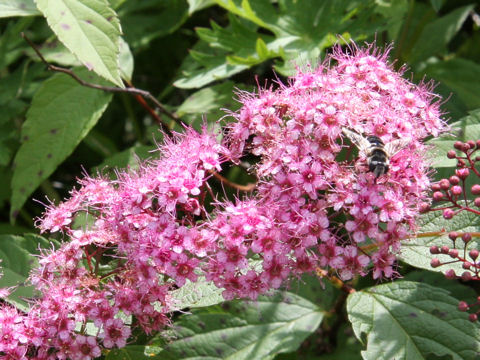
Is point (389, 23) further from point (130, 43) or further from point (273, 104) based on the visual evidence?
point (130, 43)

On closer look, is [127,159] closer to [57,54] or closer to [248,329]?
[57,54]

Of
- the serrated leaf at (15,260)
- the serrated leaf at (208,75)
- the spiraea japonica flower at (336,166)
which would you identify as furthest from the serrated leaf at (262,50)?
the serrated leaf at (15,260)

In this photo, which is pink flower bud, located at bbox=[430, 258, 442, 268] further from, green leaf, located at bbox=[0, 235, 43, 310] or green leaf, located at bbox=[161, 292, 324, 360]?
green leaf, located at bbox=[0, 235, 43, 310]

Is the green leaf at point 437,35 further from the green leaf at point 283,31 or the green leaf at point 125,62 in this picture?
the green leaf at point 125,62

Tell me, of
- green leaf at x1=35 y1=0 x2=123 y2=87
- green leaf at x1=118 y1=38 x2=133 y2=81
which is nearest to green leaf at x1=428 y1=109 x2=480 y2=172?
green leaf at x1=35 y1=0 x2=123 y2=87

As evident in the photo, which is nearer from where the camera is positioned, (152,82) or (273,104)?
(273,104)

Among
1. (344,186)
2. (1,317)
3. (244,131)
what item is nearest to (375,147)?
(344,186)
